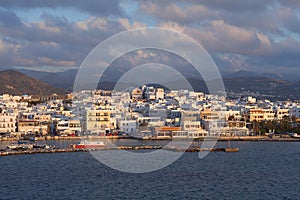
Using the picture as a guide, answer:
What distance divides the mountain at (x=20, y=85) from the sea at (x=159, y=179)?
4137 centimetres

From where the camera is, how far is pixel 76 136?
25969 mm

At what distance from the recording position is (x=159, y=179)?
12.8 m

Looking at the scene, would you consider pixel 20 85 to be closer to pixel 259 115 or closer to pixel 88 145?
pixel 259 115

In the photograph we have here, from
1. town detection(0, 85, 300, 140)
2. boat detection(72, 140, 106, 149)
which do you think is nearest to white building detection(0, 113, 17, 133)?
town detection(0, 85, 300, 140)

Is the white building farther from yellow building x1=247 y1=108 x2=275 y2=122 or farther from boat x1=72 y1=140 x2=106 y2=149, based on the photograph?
yellow building x1=247 y1=108 x2=275 y2=122

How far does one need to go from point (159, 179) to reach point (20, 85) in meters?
50.0

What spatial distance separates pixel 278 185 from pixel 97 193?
3.92 metres

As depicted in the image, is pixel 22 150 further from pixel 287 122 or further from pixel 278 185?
pixel 287 122

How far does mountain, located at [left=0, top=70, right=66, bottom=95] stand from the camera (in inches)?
2282

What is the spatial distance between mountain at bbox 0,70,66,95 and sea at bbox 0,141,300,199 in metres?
41.4

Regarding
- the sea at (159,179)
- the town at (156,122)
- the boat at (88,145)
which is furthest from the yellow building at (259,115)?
the sea at (159,179)

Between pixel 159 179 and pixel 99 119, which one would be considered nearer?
pixel 159 179

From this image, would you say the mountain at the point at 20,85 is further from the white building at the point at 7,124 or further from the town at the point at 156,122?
the white building at the point at 7,124

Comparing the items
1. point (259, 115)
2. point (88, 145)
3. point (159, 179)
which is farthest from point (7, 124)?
point (159, 179)
